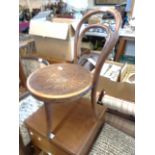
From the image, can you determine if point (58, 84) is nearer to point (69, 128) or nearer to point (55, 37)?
point (69, 128)

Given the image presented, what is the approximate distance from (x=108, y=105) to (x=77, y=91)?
20.9 inches

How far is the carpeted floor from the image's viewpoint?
938mm

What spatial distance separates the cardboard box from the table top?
2.86ft

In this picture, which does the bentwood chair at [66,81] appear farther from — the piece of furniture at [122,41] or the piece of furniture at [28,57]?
the piece of furniture at [122,41]

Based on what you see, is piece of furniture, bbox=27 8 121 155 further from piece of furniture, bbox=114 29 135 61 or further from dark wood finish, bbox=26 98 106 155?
piece of furniture, bbox=114 29 135 61

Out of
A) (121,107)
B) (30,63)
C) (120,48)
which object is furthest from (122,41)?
(30,63)

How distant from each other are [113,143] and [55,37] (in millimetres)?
1261

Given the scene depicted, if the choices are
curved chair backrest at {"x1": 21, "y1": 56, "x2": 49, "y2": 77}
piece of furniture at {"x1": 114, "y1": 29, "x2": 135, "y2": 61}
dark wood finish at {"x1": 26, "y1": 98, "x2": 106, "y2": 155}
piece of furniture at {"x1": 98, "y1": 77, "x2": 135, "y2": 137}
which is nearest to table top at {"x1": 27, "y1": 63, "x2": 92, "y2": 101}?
dark wood finish at {"x1": 26, "y1": 98, "x2": 106, "y2": 155}

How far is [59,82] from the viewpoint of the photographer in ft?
2.59

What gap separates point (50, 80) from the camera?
0.80m

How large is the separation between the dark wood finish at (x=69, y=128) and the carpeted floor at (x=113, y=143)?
0.16ft

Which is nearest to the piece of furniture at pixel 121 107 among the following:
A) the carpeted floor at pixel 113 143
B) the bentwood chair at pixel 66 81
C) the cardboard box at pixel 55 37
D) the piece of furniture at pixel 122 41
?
the carpeted floor at pixel 113 143

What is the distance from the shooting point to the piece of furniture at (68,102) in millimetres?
728
